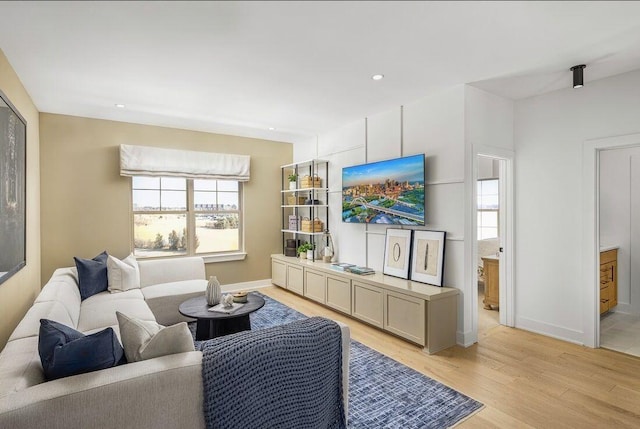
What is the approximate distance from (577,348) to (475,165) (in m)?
2.03

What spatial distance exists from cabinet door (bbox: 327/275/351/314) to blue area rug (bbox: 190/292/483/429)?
41.5 inches

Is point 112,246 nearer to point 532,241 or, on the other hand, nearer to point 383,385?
point 383,385

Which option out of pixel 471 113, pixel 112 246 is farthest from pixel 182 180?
pixel 471 113

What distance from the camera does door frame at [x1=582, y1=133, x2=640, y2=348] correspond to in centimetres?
326

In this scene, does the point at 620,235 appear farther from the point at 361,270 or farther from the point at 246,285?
the point at 246,285

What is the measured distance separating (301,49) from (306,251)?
3.34 metres

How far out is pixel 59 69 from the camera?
298 cm

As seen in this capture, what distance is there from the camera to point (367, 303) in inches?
151

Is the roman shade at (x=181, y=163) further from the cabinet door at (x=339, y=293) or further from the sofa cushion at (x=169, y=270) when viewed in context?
the cabinet door at (x=339, y=293)

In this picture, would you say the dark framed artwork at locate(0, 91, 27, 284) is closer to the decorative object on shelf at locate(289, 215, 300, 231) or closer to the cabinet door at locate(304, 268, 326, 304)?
the cabinet door at locate(304, 268, 326, 304)

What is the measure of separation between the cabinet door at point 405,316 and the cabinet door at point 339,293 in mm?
645

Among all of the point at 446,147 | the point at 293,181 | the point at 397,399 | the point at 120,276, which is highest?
the point at 446,147

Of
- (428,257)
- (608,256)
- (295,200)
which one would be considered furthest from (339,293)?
(608,256)

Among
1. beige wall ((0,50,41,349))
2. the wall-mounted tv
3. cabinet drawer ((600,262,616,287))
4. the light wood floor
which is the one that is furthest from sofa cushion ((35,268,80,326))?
cabinet drawer ((600,262,616,287))
